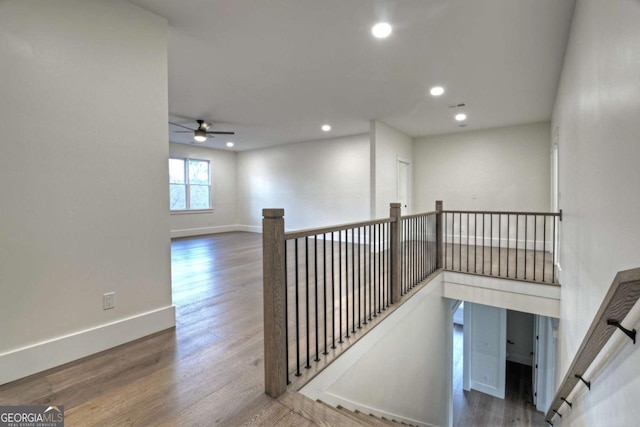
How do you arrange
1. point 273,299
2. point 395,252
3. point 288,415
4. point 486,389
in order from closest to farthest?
point 288,415 < point 273,299 < point 395,252 < point 486,389

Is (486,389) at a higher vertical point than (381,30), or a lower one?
lower

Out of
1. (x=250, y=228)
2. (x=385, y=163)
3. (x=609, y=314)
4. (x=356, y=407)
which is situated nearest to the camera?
(x=609, y=314)

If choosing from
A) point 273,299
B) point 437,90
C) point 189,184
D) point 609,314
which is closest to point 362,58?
point 437,90

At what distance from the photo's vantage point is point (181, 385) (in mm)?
1821

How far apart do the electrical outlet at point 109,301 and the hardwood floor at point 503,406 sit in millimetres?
6541

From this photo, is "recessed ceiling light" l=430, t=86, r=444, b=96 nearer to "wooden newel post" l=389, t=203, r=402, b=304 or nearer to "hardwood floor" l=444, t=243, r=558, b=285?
"wooden newel post" l=389, t=203, r=402, b=304

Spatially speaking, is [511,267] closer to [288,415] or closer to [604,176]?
[604,176]

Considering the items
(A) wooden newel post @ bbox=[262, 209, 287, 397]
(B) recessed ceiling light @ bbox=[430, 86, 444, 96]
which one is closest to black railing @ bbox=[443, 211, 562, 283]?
(B) recessed ceiling light @ bbox=[430, 86, 444, 96]

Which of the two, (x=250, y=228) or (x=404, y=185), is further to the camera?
(x=250, y=228)

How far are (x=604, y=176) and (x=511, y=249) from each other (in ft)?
16.6

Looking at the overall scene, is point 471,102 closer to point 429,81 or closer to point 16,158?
point 429,81

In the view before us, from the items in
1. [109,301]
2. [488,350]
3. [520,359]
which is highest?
[109,301]

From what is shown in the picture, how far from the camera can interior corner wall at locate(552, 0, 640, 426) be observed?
117 cm

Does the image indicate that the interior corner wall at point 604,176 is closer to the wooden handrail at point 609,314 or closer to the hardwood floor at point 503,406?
the wooden handrail at point 609,314
